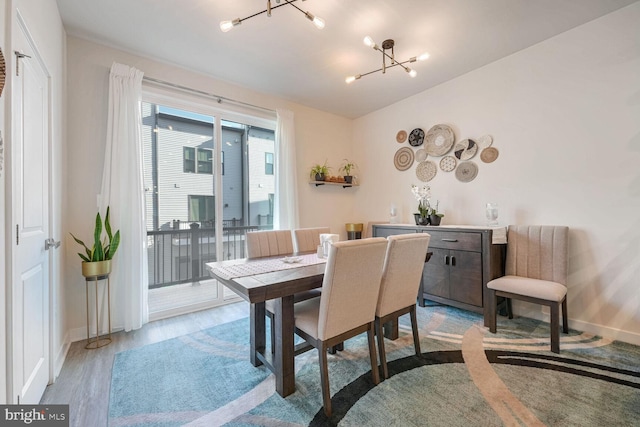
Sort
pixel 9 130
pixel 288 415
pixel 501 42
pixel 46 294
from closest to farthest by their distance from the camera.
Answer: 1. pixel 9 130
2. pixel 288 415
3. pixel 46 294
4. pixel 501 42

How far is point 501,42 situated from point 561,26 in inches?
18.4

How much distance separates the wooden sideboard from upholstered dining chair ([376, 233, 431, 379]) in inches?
41.7

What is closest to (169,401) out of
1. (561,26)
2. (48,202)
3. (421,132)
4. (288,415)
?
(288,415)

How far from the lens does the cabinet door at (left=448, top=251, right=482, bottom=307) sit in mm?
2717

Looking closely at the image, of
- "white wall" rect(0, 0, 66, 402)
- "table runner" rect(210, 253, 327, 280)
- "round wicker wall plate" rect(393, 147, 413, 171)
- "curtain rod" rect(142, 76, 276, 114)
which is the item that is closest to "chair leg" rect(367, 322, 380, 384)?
"table runner" rect(210, 253, 327, 280)

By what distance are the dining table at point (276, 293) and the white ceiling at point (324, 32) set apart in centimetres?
208

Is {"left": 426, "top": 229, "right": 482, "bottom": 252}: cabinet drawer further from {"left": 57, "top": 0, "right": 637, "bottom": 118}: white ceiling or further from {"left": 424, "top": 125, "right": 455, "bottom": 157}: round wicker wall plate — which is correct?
{"left": 57, "top": 0, "right": 637, "bottom": 118}: white ceiling

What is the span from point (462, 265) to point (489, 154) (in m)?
1.35

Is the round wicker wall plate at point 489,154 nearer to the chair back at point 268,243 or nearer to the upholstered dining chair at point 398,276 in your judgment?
the upholstered dining chair at point 398,276

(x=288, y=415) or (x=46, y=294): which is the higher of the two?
(x=46, y=294)

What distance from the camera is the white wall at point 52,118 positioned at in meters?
1.21

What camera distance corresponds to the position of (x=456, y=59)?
292 cm

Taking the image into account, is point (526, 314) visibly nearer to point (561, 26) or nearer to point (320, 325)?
point (320, 325)

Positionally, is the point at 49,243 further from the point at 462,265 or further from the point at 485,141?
the point at 485,141
